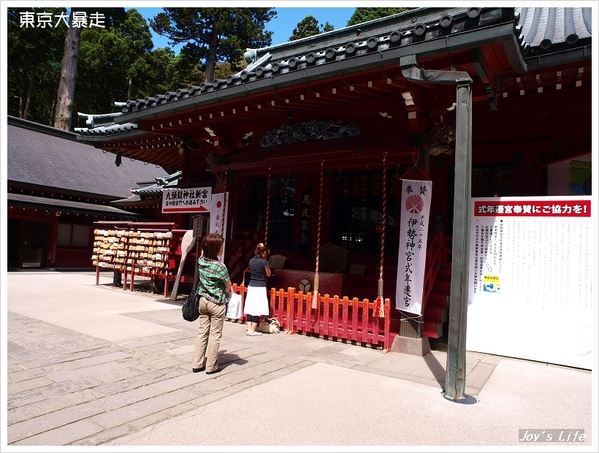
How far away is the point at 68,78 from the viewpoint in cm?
2573

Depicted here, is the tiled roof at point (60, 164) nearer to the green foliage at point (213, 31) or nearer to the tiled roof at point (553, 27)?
the green foliage at point (213, 31)

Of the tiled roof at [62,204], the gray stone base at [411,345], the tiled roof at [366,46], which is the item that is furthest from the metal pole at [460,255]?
the tiled roof at [62,204]

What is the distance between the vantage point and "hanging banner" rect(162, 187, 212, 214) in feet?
29.2

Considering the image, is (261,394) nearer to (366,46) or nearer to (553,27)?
(366,46)

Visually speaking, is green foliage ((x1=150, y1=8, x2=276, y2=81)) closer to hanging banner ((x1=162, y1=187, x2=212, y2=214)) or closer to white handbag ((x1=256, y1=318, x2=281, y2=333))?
hanging banner ((x1=162, y1=187, x2=212, y2=214))

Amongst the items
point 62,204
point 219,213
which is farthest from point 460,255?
point 62,204

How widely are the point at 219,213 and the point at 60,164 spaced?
57.4 ft

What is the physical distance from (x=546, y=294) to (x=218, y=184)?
20.7 ft

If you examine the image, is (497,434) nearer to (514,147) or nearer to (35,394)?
(35,394)

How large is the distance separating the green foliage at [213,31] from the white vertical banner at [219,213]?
2227 cm

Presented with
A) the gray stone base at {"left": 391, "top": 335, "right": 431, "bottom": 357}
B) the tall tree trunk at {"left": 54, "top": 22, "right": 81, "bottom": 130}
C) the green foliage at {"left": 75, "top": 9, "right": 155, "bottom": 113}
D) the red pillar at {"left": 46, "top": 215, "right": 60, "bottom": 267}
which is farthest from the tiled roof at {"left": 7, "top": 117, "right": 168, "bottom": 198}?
the gray stone base at {"left": 391, "top": 335, "right": 431, "bottom": 357}

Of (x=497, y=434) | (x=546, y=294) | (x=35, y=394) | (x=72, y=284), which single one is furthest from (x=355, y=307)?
(x=72, y=284)

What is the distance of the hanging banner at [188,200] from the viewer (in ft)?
29.2

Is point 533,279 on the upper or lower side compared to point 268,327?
upper
